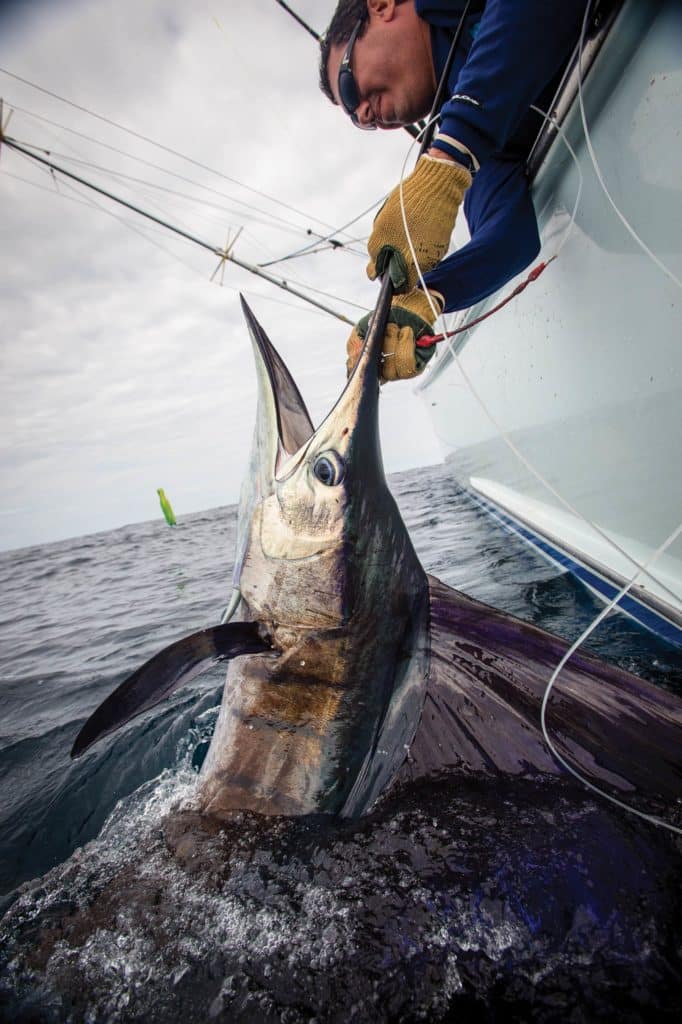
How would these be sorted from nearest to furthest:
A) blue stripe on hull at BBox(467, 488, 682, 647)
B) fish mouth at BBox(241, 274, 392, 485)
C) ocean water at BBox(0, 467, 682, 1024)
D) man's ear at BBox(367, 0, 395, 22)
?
ocean water at BBox(0, 467, 682, 1024) < fish mouth at BBox(241, 274, 392, 485) < man's ear at BBox(367, 0, 395, 22) < blue stripe on hull at BBox(467, 488, 682, 647)

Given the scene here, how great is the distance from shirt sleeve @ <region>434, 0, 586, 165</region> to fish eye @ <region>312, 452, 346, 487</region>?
1088 millimetres

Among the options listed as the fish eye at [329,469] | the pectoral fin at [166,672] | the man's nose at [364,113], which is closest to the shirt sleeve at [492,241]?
the man's nose at [364,113]

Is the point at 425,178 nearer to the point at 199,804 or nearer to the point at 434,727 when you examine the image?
the point at 434,727

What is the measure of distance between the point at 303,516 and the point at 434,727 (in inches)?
27.9

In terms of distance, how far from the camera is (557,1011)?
0.89 metres

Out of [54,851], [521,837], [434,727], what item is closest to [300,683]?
[434,727]

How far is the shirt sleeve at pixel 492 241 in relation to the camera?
6.57 feet

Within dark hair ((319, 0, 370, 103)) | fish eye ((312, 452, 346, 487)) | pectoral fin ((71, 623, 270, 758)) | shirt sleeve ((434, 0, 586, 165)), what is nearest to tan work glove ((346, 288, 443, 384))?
fish eye ((312, 452, 346, 487))

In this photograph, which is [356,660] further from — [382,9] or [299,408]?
[382,9]

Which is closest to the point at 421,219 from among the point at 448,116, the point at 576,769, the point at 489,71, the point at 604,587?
the point at 448,116

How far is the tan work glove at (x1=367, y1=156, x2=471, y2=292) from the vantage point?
152 cm

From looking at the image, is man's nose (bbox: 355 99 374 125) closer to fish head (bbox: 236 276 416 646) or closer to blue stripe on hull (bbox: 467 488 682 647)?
fish head (bbox: 236 276 416 646)

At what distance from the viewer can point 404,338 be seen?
1.50 metres

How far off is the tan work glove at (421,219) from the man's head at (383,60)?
29.1 inches
